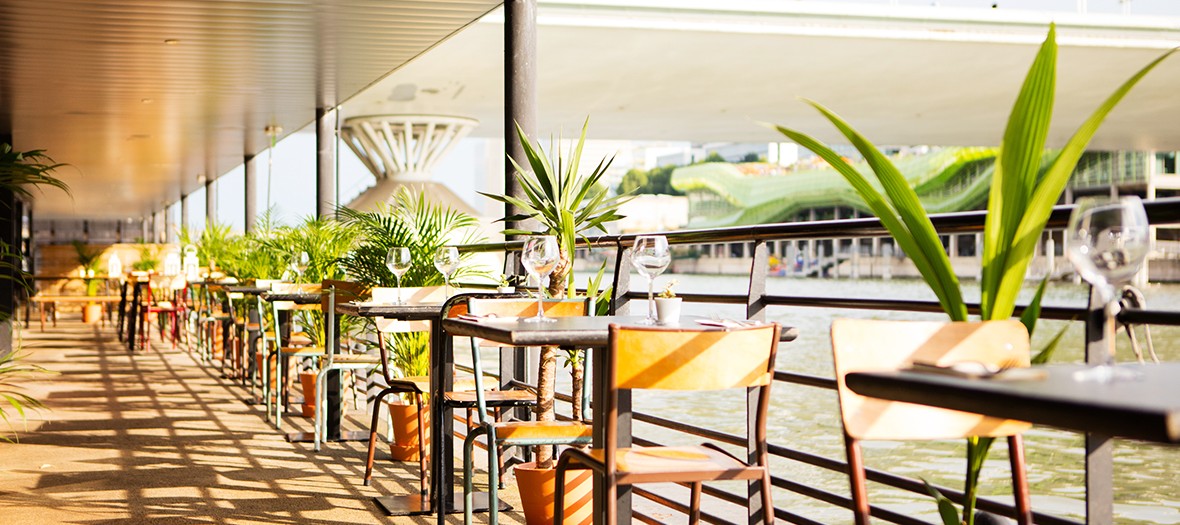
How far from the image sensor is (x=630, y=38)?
14906mm

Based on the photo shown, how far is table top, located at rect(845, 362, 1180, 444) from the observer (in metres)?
0.97

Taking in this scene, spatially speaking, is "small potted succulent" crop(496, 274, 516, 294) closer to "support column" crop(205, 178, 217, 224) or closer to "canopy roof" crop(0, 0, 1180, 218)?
"canopy roof" crop(0, 0, 1180, 218)

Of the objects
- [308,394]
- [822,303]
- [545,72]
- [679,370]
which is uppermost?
[545,72]

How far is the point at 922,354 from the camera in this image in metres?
1.75

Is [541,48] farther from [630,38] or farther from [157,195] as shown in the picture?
[157,195]

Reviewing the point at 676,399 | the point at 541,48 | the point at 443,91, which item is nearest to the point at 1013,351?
the point at 676,399

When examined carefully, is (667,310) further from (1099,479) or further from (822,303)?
(1099,479)

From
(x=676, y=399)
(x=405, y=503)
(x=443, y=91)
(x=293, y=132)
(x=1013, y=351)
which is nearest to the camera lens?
(x=1013, y=351)

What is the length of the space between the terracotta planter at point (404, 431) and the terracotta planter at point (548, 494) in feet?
4.48

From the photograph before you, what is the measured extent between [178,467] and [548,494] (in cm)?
207

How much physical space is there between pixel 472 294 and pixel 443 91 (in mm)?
14567

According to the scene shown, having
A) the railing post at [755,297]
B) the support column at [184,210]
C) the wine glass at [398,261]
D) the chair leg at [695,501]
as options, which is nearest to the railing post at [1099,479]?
the chair leg at [695,501]

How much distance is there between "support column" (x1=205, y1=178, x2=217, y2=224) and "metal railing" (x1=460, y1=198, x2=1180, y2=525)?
15151 mm

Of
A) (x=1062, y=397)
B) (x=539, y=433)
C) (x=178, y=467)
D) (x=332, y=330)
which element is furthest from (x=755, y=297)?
(x=178, y=467)
